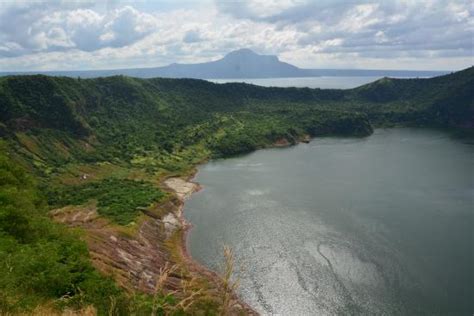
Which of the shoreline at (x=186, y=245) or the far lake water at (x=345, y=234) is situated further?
the far lake water at (x=345, y=234)

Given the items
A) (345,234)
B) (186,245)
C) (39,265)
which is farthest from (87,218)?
(39,265)

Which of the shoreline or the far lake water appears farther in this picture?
the far lake water

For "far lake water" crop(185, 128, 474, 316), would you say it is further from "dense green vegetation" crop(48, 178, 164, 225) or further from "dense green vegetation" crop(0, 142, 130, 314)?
"dense green vegetation" crop(0, 142, 130, 314)

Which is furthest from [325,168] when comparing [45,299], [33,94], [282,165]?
[45,299]

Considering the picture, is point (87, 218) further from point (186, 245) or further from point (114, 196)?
point (186, 245)

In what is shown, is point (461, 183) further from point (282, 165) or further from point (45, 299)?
point (45, 299)

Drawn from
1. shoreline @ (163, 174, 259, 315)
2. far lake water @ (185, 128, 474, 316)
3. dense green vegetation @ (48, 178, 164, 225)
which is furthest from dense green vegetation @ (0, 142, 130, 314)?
dense green vegetation @ (48, 178, 164, 225)

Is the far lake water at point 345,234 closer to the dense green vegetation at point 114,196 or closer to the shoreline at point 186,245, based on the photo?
the shoreline at point 186,245

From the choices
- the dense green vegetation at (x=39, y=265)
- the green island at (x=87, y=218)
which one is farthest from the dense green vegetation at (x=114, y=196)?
the dense green vegetation at (x=39, y=265)
